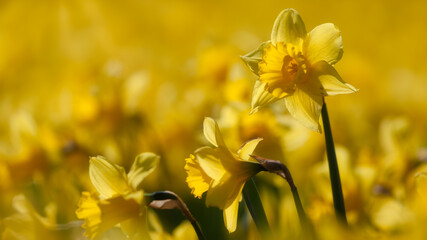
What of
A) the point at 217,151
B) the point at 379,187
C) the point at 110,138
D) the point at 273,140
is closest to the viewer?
the point at 217,151

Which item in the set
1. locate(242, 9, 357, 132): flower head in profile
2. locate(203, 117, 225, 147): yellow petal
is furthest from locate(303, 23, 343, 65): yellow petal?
locate(203, 117, 225, 147): yellow petal

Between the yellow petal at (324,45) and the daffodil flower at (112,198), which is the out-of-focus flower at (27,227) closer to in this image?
the daffodil flower at (112,198)

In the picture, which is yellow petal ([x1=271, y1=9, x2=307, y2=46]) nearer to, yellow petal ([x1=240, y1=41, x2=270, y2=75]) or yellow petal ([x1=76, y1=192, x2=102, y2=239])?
yellow petal ([x1=240, y1=41, x2=270, y2=75])

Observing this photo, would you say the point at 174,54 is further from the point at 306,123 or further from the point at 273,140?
the point at 306,123

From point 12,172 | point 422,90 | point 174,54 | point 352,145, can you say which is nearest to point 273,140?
point 352,145

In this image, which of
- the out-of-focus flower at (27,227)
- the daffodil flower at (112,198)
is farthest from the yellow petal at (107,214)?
the out-of-focus flower at (27,227)

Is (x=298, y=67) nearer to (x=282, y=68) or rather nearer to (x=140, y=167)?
(x=282, y=68)
